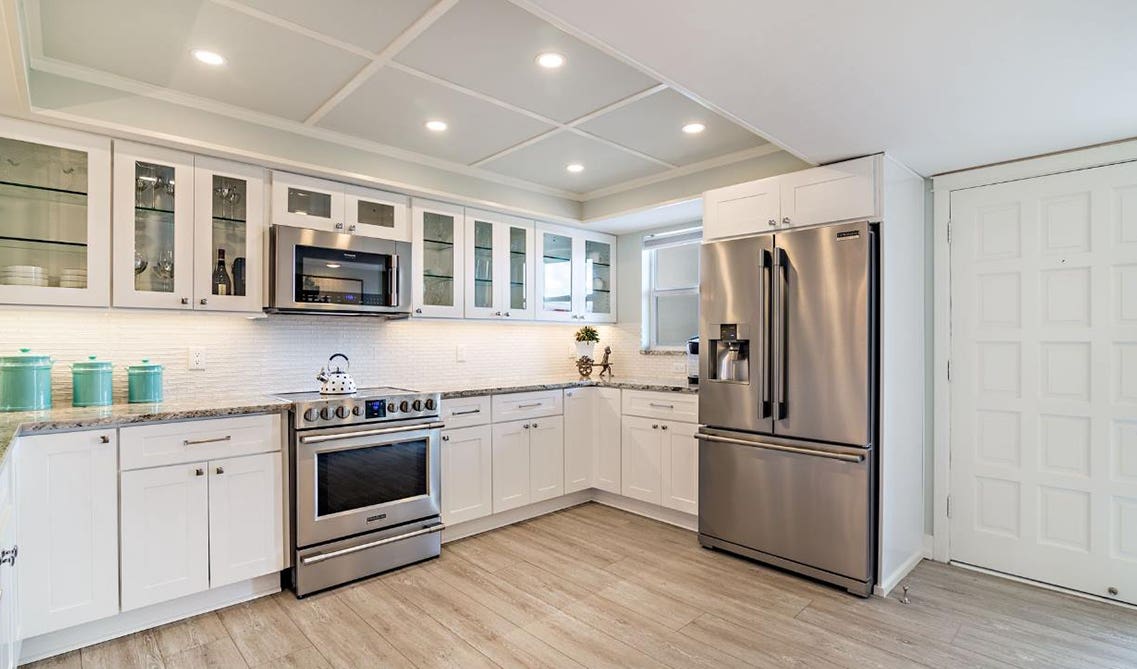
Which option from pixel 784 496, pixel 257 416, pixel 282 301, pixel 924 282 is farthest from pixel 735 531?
pixel 282 301

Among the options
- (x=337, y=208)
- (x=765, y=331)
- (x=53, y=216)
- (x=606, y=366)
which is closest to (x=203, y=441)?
(x=53, y=216)

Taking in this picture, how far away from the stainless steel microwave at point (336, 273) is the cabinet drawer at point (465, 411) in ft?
2.20

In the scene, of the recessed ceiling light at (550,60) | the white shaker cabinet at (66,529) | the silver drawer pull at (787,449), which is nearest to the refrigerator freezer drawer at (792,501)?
the silver drawer pull at (787,449)

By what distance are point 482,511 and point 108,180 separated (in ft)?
8.94

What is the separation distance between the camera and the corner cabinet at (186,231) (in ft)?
9.06

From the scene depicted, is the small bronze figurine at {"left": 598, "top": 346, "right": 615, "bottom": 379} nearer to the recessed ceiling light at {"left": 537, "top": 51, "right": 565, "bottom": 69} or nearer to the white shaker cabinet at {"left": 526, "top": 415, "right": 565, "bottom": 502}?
the white shaker cabinet at {"left": 526, "top": 415, "right": 565, "bottom": 502}

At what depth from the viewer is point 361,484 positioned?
3117 millimetres

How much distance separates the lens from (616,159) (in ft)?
12.5

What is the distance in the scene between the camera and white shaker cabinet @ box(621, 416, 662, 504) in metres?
4.03

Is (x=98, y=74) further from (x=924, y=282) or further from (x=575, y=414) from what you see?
(x=924, y=282)

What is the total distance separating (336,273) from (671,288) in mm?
2693

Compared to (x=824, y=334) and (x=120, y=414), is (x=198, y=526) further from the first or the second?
(x=824, y=334)

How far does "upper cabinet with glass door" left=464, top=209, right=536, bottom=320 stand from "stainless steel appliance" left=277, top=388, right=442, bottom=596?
967 millimetres

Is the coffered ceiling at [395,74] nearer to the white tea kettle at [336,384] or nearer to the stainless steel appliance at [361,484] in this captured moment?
the white tea kettle at [336,384]
